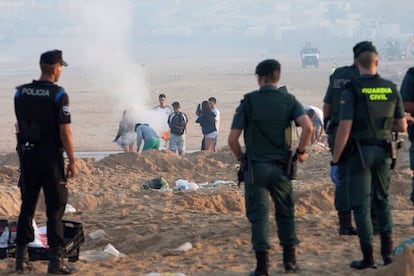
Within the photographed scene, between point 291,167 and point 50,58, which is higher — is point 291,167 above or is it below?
below

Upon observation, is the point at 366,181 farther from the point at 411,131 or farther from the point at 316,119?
the point at 316,119

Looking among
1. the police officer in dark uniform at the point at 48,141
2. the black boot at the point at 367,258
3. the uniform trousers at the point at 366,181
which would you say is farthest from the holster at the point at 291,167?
the police officer in dark uniform at the point at 48,141

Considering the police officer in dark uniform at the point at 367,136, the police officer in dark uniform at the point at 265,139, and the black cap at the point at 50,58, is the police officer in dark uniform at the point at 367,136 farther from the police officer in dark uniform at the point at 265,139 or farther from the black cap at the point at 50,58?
the black cap at the point at 50,58

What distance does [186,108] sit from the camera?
124 feet

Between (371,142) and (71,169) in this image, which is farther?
(71,169)

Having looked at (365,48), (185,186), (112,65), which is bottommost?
(185,186)

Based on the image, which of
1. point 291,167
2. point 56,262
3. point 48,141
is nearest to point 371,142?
point 291,167

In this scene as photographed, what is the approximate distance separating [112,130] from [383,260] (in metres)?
24.0

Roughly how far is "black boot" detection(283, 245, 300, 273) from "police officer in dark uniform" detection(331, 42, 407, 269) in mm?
542

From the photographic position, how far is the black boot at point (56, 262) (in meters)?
7.55

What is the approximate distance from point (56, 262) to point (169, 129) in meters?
12.1

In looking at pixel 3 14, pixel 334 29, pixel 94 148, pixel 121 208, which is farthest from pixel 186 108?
pixel 3 14

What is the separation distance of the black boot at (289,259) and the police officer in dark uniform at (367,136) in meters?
0.54

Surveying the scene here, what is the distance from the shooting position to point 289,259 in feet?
24.3
